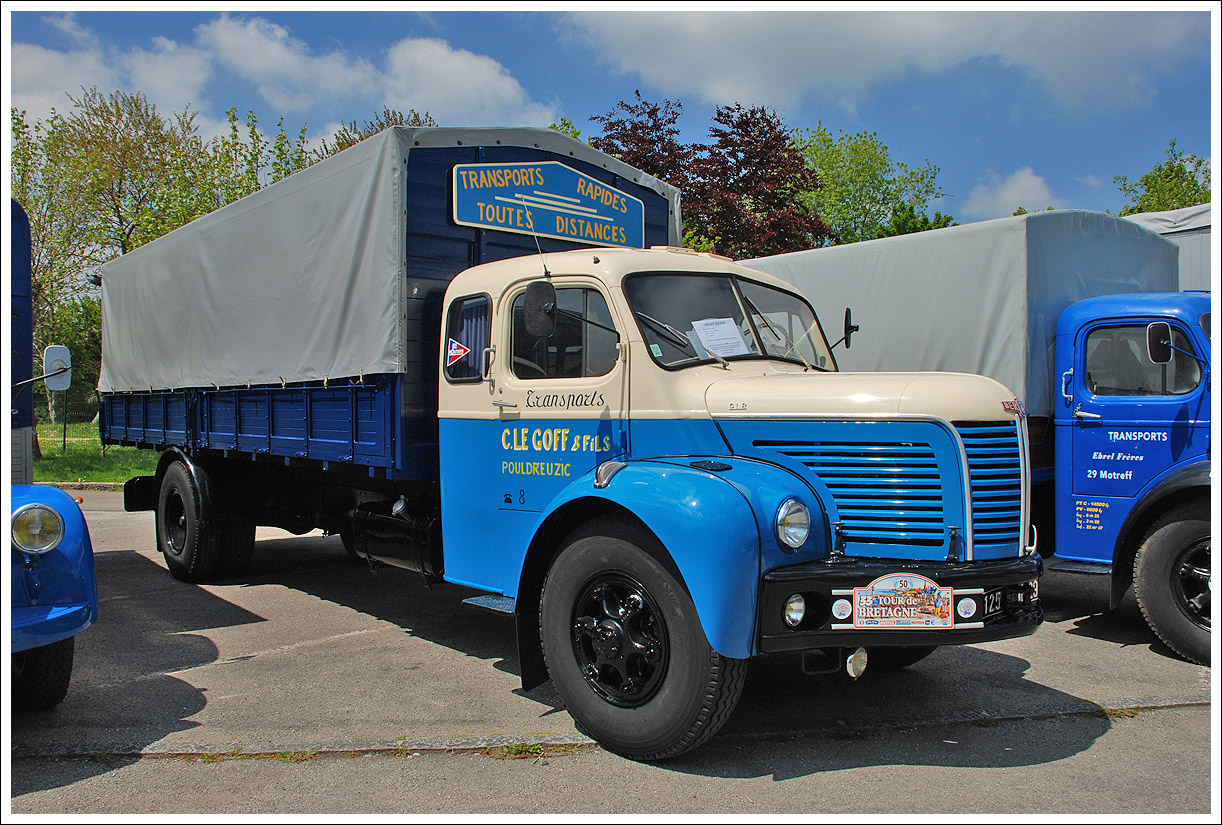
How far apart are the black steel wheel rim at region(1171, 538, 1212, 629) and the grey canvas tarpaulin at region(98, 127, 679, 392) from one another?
4.23 m

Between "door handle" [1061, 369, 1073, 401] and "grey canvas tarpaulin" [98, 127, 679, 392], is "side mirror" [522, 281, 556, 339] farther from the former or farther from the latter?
"door handle" [1061, 369, 1073, 401]

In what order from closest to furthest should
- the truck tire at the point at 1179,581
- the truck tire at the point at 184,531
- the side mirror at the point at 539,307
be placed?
the side mirror at the point at 539,307 < the truck tire at the point at 1179,581 < the truck tire at the point at 184,531

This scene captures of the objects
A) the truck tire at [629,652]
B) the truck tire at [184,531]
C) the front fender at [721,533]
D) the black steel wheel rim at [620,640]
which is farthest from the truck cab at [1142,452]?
the truck tire at [184,531]

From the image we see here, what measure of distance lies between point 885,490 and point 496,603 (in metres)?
2.18

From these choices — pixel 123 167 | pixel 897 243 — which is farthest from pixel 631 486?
pixel 123 167

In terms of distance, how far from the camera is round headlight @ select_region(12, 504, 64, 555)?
4.16 metres

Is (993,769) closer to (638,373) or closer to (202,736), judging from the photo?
(638,373)

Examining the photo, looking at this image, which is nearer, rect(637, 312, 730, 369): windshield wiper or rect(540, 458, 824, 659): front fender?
rect(540, 458, 824, 659): front fender

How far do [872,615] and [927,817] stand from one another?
78 cm

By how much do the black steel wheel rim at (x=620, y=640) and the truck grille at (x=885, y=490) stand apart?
0.98 meters

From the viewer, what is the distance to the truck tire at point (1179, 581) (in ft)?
18.9

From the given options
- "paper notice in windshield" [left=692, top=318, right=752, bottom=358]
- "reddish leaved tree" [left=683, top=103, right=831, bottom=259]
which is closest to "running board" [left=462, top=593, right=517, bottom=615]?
"paper notice in windshield" [left=692, top=318, right=752, bottom=358]

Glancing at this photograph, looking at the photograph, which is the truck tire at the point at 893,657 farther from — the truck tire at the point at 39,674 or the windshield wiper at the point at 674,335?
the truck tire at the point at 39,674

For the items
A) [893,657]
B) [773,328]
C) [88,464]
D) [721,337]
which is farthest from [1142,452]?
[88,464]
